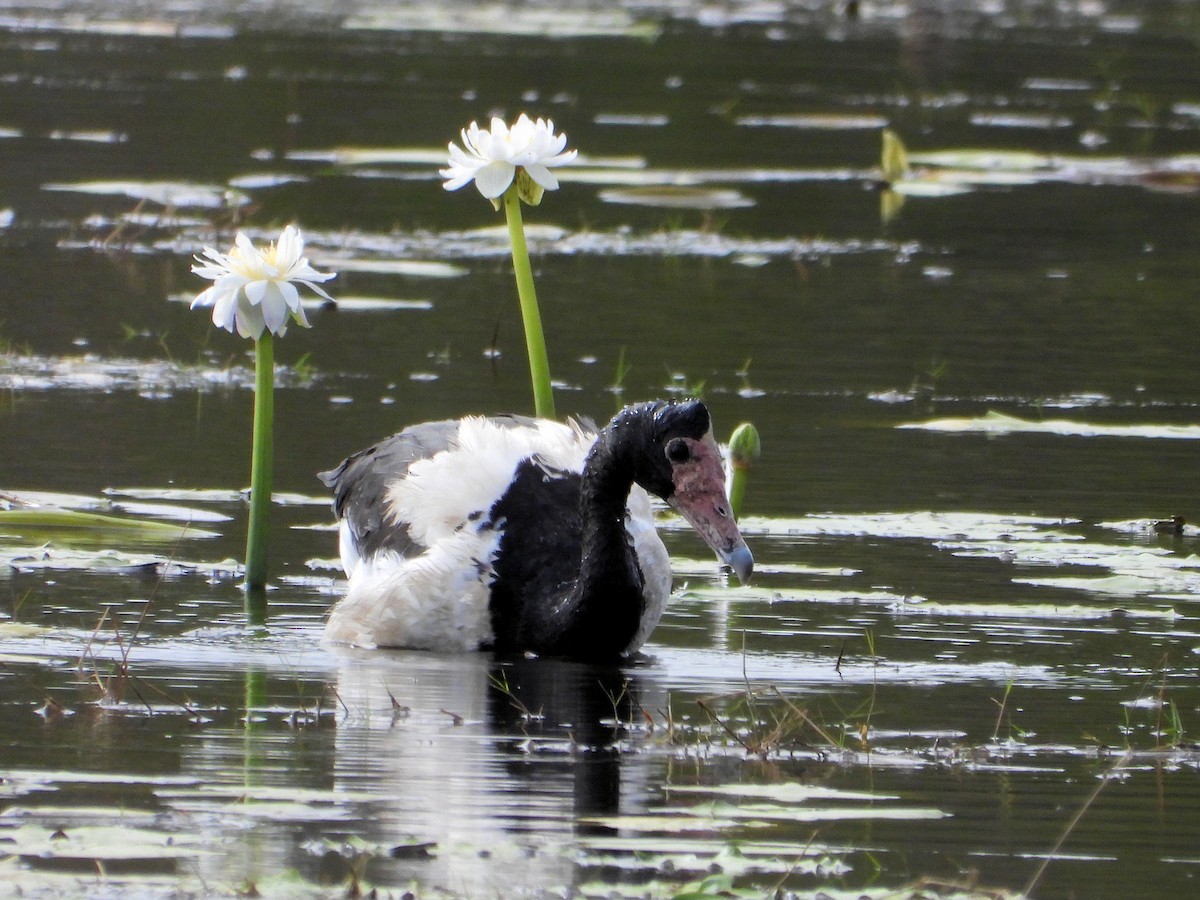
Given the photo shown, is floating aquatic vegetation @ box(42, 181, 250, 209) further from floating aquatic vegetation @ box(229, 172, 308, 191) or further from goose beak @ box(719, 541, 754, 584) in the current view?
goose beak @ box(719, 541, 754, 584)

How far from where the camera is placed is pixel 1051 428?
11.5 m

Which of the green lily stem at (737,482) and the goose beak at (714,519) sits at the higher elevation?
the green lily stem at (737,482)

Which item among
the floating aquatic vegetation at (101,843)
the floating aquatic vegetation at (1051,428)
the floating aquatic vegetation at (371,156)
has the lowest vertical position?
the floating aquatic vegetation at (101,843)

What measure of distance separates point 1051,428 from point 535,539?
3.97 metres

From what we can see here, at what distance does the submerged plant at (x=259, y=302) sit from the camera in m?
8.43

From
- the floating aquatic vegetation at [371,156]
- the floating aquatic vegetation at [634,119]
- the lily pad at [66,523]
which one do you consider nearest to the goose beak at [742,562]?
the lily pad at [66,523]

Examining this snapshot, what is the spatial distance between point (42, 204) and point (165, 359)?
513 cm

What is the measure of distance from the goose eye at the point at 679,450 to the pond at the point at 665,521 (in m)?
0.70

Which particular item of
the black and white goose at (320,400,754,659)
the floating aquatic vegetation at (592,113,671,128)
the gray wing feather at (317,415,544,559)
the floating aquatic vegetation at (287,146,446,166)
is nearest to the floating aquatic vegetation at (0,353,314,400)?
the gray wing feather at (317,415,544,559)

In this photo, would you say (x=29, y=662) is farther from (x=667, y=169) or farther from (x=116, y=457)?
(x=667, y=169)

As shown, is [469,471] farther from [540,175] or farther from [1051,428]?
[1051,428]

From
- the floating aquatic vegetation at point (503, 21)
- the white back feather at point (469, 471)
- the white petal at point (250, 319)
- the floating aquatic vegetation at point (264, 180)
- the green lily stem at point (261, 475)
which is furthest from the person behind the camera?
the floating aquatic vegetation at point (503, 21)

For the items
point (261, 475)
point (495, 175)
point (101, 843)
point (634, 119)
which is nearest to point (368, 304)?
point (495, 175)

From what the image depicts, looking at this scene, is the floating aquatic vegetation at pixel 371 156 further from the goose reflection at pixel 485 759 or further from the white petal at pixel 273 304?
the goose reflection at pixel 485 759
